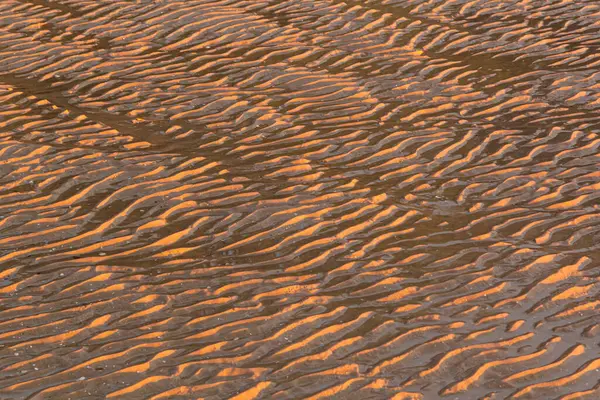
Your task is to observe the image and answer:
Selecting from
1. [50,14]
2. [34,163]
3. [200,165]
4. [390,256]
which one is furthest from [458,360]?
[50,14]

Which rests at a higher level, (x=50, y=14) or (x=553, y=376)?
(x=50, y=14)

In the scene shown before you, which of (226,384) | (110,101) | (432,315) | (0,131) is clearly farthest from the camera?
(110,101)

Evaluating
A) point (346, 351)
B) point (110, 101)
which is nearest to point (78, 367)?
point (346, 351)

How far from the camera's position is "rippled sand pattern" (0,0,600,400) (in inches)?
209

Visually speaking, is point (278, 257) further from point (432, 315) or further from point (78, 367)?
point (78, 367)

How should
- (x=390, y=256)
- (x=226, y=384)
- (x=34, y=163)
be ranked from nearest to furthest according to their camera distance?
1. (x=226, y=384)
2. (x=390, y=256)
3. (x=34, y=163)

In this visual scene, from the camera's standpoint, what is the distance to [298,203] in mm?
7055

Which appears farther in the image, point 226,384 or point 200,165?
point 200,165

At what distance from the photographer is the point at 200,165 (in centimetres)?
763

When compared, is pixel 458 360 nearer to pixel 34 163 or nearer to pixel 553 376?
pixel 553 376

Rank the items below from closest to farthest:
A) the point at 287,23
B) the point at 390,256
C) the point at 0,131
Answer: the point at 390,256
the point at 0,131
the point at 287,23

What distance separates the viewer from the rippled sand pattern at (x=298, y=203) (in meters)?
5.32

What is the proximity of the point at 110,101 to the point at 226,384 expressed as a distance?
176 inches

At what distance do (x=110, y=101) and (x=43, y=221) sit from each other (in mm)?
2405
